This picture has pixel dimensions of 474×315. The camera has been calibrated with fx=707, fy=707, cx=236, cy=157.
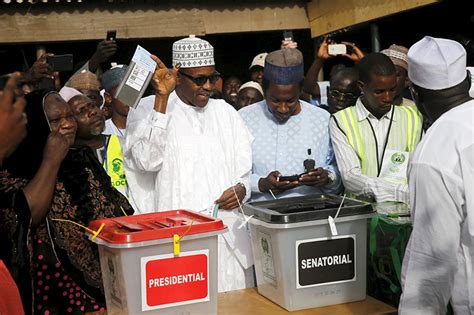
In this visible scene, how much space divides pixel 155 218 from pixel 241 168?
3.14 feet

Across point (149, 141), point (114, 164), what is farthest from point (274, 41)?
point (149, 141)

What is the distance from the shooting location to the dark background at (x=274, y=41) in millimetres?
8773

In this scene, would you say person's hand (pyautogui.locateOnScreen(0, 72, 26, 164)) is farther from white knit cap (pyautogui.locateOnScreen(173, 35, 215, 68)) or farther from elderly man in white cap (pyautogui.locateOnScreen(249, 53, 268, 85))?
elderly man in white cap (pyautogui.locateOnScreen(249, 53, 268, 85))

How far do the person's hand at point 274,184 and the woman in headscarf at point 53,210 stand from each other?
0.85 meters

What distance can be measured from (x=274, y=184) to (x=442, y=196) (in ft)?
5.16

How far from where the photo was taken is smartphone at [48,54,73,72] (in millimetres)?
4812

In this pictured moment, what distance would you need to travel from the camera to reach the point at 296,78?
4211 millimetres

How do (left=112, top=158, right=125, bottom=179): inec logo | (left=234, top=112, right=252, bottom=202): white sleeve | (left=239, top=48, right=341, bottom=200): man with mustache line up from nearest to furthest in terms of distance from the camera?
(left=234, top=112, right=252, bottom=202): white sleeve, (left=239, top=48, right=341, bottom=200): man with mustache, (left=112, top=158, right=125, bottom=179): inec logo

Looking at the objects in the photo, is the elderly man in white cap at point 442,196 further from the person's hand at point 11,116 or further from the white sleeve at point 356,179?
the person's hand at point 11,116

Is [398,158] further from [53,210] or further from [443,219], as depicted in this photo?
[53,210]

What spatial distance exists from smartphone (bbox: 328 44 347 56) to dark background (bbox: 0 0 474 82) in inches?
120

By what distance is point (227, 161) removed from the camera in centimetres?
406

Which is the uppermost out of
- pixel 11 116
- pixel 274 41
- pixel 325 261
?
pixel 274 41

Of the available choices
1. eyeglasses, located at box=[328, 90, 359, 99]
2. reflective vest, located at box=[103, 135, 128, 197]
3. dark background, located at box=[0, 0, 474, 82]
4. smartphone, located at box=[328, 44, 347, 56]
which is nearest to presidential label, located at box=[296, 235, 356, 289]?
reflective vest, located at box=[103, 135, 128, 197]
